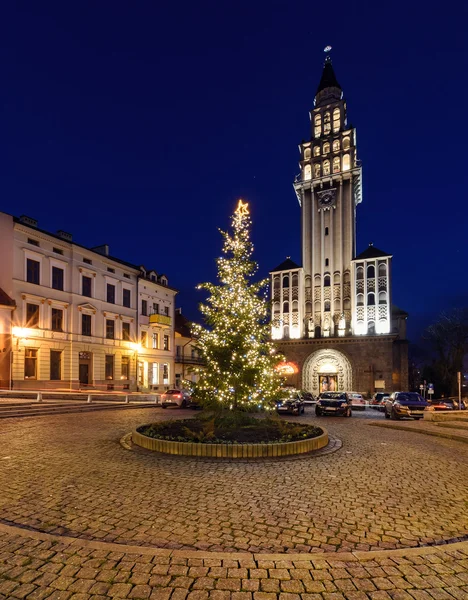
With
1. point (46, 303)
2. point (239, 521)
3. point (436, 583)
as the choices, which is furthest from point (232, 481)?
point (46, 303)

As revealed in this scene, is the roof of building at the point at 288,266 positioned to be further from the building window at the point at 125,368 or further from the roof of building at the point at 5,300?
the roof of building at the point at 5,300

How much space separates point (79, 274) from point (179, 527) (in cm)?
3106

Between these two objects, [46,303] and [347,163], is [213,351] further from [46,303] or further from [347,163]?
[347,163]

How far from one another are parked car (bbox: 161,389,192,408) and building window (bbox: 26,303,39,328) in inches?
436

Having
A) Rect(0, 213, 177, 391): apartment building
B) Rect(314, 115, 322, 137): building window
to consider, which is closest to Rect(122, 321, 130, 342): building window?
Rect(0, 213, 177, 391): apartment building

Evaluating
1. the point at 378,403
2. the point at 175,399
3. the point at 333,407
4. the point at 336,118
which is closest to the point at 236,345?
the point at 333,407

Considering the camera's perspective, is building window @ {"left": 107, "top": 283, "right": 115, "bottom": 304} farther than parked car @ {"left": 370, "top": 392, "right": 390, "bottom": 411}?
Yes

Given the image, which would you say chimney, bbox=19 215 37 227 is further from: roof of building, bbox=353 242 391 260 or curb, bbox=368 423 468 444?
roof of building, bbox=353 242 391 260

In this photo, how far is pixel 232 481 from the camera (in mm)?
7332

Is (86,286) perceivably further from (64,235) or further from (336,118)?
(336,118)

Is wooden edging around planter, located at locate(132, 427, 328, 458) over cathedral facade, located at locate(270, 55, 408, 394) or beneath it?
beneath

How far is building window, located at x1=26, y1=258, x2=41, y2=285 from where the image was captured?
2881cm

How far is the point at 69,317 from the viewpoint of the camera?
3206 centimetres

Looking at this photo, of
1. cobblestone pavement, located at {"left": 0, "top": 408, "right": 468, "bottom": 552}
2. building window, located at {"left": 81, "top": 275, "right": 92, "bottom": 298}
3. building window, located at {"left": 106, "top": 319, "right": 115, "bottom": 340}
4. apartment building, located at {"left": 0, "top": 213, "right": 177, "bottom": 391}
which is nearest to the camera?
cobblestone pavement, located at {"left": 0, "top": 408, "right": 468, "bottom": 552}
